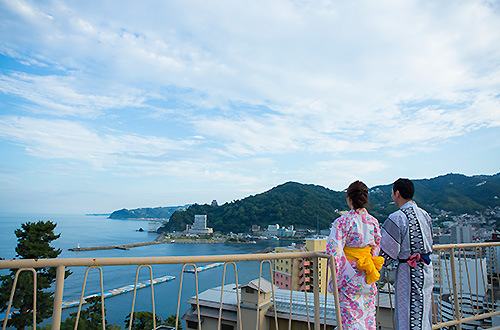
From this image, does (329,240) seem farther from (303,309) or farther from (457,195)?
(457,195)

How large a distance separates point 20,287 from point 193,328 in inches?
313

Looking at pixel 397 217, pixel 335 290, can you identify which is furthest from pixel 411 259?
pixel 335 290

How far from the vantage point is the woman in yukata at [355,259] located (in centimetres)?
198

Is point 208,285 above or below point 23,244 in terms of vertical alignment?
below

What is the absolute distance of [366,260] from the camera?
195cm

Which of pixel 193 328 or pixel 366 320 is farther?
pixel 193 328

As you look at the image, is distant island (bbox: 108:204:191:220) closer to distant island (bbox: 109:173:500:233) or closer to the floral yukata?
distant island (bbox: 109:173:500:233)

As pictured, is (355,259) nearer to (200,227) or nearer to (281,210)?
(281,210)

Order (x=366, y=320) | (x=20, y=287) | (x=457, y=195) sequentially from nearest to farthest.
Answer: (x=366, y=320) → (x=20, y=287) → (x=457, y=195)

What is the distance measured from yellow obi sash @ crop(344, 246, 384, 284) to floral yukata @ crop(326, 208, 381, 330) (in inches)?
1.0

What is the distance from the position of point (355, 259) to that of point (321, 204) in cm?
6511

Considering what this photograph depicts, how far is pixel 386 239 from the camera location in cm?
220

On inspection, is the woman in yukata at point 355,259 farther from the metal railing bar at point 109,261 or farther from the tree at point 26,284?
the tree at point 26,284

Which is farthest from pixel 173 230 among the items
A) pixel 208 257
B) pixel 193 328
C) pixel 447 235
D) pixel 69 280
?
pixel 208 257
